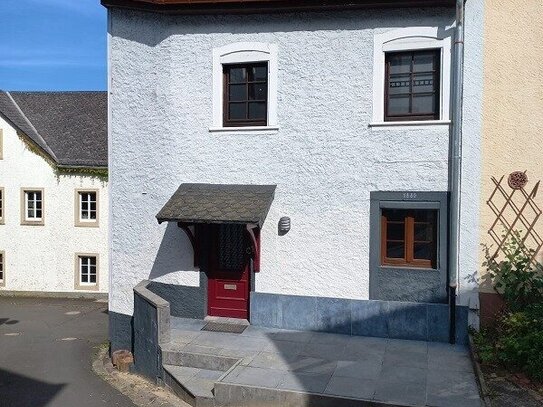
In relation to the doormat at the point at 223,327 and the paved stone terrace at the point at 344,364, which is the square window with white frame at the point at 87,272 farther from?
the doormat at the point at 223,327

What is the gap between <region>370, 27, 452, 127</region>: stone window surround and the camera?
30.5ft

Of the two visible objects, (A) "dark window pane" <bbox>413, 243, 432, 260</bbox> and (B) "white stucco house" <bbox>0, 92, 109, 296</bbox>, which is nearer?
(A) "dark window pane" <bbox>413, 243, 432, 260</bbox>

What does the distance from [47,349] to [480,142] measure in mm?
11563

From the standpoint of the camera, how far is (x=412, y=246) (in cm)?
965

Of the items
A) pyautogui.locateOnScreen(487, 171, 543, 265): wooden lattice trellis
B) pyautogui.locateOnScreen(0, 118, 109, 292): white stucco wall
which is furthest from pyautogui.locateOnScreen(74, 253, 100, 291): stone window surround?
pyautogui.locateOnScreen(487, 171, 543, 265): wooden lattice trellis

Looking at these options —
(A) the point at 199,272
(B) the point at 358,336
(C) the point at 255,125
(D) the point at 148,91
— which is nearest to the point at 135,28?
(D) the point at 148,91

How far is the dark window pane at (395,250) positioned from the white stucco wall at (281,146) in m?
0.46

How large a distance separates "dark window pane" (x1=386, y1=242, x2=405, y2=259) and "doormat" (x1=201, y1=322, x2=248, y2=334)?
3274 mm

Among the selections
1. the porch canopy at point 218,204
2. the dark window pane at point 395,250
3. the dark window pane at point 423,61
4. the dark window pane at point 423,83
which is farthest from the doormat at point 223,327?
the dark window pane at point 423,61

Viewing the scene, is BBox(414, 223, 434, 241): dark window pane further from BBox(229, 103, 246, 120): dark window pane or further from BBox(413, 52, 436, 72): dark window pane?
BBox(229, 103, 246, 120): dark window pane

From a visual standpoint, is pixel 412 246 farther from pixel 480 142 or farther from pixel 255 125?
pixel 255 125

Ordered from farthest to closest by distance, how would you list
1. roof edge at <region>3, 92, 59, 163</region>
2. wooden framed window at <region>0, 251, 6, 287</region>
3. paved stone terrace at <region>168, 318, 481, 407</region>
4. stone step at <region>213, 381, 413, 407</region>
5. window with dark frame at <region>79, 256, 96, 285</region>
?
wooden framed window at <region>0, 251, 6, 287</region>
window with dark frame at <region>79, 256, 96, 285</region>
roof edge at <region>3, 92, 59, 163</region>
paved stone terrace at <region>168, 318, 481, 407</region>
stone step at <region>213, 381, 413, 407</region>

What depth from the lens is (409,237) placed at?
965cm

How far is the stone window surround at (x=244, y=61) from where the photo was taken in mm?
10141
